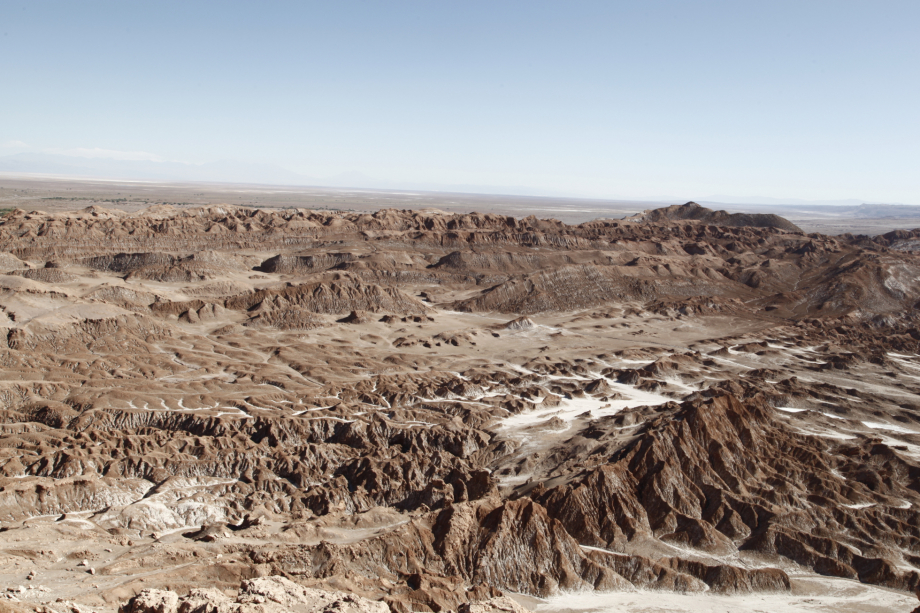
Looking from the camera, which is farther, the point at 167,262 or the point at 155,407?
the point at 167,262

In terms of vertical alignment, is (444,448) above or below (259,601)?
below

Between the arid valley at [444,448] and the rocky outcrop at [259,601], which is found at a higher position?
the rocky outcrop at [259,601]

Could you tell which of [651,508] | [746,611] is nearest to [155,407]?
[651,508]

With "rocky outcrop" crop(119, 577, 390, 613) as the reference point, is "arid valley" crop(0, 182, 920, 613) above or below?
below

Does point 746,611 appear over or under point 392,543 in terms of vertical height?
under

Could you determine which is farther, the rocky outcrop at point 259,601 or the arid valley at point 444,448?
the arid valley at point 444,448

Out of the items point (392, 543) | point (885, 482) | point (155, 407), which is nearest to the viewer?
point (392, 543)

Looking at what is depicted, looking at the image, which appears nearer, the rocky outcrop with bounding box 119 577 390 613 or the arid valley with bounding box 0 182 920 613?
the rocky outcrop with bounding box 119 577 390 613

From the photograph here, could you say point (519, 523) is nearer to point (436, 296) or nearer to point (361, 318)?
point (361, 318)
